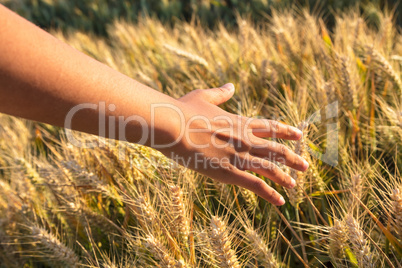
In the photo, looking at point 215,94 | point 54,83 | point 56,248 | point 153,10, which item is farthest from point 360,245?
point 153,10

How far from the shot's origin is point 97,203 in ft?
4.15

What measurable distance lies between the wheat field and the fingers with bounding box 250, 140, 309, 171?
0.12 m

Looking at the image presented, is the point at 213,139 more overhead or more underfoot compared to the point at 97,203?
more overhead

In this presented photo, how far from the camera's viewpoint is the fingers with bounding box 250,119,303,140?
0.88 meters

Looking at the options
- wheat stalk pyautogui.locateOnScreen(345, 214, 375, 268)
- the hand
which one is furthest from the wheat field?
Answer: the hand

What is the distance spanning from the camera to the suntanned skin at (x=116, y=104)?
59cm

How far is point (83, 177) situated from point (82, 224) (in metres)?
0.17

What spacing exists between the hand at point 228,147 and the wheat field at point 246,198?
0.38 feet

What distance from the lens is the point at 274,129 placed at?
883 mm

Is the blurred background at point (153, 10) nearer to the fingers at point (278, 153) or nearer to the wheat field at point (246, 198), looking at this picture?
the wheat field at point (246, 198)

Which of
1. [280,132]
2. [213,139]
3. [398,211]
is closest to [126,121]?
[213,139]

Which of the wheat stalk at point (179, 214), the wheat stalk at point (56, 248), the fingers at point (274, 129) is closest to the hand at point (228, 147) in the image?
the fingers at point (274, 129)

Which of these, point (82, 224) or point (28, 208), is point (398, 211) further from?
point (28, 208)

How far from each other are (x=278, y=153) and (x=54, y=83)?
501 millimetres
